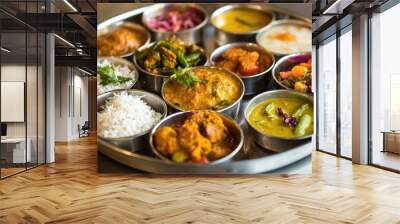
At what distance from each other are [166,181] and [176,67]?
1.72 meters

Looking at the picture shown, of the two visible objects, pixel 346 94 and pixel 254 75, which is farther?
A: pixel 346 94

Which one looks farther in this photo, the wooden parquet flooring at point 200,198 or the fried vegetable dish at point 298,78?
the fried vegetable dish at point 298,78

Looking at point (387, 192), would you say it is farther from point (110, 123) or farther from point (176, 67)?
point (110, 123)

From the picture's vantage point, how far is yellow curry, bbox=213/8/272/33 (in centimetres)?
585

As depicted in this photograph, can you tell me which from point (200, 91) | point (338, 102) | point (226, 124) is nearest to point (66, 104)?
point (338, 102)

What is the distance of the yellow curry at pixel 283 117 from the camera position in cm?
563

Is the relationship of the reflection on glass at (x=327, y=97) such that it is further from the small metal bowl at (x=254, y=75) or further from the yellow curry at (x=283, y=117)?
the small metal bowl at (x=254, y=75)

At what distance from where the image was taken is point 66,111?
14398mm

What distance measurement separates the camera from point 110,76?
18.9 feet

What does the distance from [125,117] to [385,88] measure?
15.3 ft

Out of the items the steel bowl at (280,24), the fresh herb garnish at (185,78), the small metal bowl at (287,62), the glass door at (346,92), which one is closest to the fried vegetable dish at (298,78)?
the small metal bowl at (287,62)

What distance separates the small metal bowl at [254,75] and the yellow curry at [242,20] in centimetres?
24

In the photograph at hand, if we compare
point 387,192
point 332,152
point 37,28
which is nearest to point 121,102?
point 37,28

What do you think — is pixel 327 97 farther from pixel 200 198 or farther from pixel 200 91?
pixel 200 198
